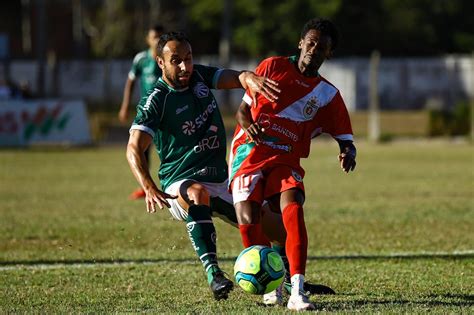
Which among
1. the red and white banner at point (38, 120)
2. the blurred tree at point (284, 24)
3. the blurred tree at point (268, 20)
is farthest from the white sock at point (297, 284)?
the blurred tree at point (284, 24)

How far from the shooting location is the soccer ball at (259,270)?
6531 millimetres

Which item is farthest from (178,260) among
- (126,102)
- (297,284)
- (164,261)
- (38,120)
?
(38,120)

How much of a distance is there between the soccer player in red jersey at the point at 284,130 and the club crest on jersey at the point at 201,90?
0.35 meters

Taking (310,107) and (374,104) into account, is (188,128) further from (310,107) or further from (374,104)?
(374,104)

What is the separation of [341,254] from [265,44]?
39.7 m

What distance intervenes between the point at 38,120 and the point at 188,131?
19536mm

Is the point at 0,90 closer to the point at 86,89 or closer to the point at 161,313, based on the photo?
the point at 86,89

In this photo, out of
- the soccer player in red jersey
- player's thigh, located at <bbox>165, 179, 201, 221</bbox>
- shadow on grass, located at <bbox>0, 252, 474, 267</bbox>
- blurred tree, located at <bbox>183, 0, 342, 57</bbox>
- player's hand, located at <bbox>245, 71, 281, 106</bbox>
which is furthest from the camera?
blurred tree, located at <bbox>183, 0, 342, 57</bbox>

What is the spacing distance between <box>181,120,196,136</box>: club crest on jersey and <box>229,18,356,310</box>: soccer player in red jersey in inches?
11.6

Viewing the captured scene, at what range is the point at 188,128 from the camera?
285 inches

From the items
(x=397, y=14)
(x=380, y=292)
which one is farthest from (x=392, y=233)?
(x=397, y=14)

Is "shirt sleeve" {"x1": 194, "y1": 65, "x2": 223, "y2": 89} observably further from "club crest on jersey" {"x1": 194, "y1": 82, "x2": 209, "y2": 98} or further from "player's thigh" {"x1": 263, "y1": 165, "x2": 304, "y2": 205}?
"player's thigh" {"x1": 263, "y1": 165, "x2": 304, "y2": 205}

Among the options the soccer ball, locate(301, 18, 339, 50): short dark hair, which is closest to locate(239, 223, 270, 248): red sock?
the soccer ball

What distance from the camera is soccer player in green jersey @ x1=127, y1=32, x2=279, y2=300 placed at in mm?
7039
